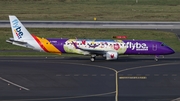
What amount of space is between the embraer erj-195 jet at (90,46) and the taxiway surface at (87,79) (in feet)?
4.82

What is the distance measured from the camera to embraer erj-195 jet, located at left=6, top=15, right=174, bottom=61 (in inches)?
2918

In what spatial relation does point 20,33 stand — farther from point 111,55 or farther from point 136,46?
point 136,46

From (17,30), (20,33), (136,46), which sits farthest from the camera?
(17,30)

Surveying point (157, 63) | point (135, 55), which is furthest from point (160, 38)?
point (157, 63)

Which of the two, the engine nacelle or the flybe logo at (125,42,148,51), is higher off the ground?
the flybe logo at (125,42,148,51)

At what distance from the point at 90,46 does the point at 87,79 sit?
43.8 ft

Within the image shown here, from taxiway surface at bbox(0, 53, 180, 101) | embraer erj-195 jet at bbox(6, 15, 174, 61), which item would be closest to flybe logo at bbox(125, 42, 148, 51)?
embraer erj-195 jet at bbox(6, 15, 174, 61)

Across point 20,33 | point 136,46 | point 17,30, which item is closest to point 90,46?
point 136,46

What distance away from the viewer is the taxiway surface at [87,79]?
5334 cm

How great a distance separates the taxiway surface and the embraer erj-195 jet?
1470mm

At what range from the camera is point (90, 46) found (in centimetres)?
7444

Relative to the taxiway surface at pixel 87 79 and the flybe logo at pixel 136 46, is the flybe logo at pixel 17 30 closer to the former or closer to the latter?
the taxiway surface at pixel 87 79

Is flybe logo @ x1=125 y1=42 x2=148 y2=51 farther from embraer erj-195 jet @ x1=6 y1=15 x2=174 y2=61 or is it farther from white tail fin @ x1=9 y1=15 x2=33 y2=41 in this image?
white tail fin @ x1=9 y1=15 x2=33 y2=41

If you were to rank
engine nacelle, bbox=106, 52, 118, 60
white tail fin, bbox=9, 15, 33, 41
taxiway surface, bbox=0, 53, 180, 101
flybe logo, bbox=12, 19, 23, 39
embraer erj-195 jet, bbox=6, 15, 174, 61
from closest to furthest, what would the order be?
taxiway surface, bbox=0, 53, 180, 101 → engine nacelle, bbox=106, 52, 118, 60 → embraer erj-195 jet, bbox=6, 15, 174, 61 → white tail fin, bbox=9, 15, 33, 41 → flybe logo, bbox=12, 19, 23, 39
